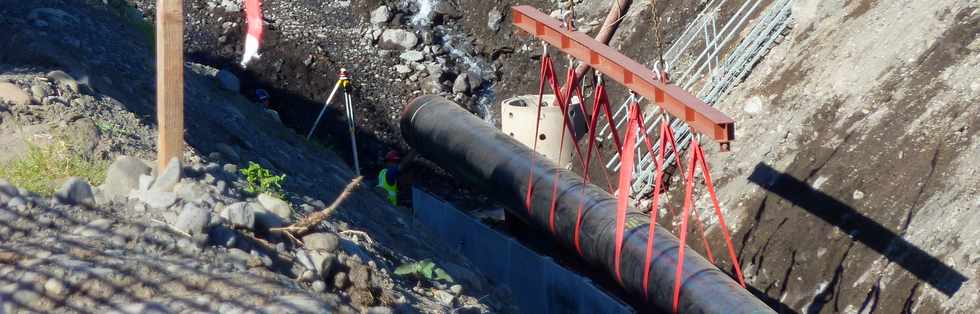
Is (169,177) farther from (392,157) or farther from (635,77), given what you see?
(392,157)

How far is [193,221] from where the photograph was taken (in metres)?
5.79

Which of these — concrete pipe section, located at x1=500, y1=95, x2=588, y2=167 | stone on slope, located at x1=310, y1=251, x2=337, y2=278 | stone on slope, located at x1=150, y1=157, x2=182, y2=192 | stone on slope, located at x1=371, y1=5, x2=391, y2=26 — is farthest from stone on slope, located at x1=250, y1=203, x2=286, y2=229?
stone on slope, located at x1=371, y1=5, x2=391, y2=26

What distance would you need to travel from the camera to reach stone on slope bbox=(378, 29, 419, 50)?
58.7 ft

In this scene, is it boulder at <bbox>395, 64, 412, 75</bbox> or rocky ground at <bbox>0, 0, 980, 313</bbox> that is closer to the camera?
rocky ground at <bbox>0, 0, 980, 313</bbox>

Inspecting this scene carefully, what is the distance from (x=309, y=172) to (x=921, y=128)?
592 centimetres

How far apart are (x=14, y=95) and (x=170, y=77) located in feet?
5.06

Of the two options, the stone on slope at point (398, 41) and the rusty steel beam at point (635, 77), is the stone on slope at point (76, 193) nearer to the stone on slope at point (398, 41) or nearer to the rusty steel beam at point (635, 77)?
the rusty steel beam at point (635, 77)

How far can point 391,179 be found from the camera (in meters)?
13.0

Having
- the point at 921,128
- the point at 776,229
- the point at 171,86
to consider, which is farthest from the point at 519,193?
the point at 171,86

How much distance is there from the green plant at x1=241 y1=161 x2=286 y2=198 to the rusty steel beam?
2852 mm

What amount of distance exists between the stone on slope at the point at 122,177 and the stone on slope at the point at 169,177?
0.45 feet

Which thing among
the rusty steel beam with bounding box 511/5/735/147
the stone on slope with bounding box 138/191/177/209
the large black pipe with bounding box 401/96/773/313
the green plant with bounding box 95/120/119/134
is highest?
the rusty steel beam with bounding box 511/5/735/147

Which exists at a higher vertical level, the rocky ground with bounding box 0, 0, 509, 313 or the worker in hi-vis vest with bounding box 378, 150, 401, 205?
the rocky ground with bounding box 0, 0, 509, 313

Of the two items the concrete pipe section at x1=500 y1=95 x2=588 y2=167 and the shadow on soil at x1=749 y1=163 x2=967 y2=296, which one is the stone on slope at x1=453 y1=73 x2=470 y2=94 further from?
the shadow on soil at x1=749 y1=163 x2=967 y2=296
